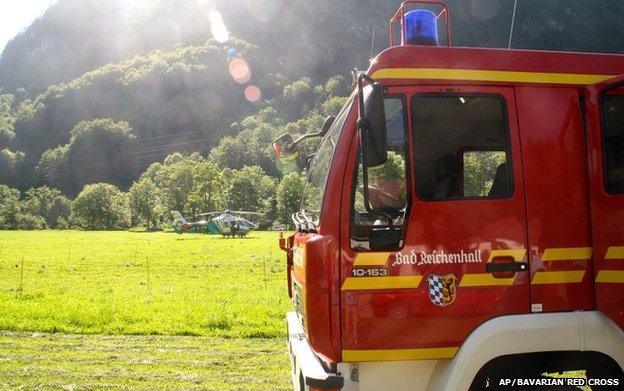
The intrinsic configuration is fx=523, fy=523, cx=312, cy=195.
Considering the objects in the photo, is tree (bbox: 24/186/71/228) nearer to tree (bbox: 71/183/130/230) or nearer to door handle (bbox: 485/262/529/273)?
tree (bbox: 71/183/130/230)

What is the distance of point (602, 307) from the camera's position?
371cm

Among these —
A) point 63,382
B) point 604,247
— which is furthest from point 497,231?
point 63,382

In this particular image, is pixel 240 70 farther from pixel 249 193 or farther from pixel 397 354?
pixel 397 354

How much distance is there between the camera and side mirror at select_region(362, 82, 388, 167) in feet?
11.2

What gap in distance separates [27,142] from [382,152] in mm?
177897

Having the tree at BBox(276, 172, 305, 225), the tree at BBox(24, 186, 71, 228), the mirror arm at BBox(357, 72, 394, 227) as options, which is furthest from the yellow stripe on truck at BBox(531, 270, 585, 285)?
the tree at BBox(24, 186, 71, 228)

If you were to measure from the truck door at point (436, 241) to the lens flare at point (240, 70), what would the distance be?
7063 inches

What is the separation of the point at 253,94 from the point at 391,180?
177734mm

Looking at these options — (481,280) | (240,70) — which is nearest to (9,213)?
(481,280)

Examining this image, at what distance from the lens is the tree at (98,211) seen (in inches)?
3607

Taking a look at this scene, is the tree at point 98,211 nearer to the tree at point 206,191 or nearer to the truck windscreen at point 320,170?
the tree at point 206,191

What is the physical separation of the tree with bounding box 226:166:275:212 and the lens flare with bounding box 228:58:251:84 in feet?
288

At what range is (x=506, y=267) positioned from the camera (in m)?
3.68

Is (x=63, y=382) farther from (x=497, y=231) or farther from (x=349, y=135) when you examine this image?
(x=497, y=231)
